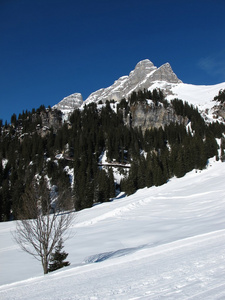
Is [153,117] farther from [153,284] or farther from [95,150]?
[153,284]

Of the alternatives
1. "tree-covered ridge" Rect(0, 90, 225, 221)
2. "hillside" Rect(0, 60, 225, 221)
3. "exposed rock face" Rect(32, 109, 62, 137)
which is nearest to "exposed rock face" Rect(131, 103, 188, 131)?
"hillside" Rect(0, 60, 225, 221)

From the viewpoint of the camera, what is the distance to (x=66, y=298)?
4430 mm

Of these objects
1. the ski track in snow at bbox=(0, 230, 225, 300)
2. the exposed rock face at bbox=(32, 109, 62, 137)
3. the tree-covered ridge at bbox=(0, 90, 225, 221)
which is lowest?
the ski track in snow at bbox=(0, 230, 225, 300)

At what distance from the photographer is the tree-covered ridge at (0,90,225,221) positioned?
58156 mm

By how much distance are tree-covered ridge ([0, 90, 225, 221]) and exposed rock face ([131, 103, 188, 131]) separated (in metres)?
2.07

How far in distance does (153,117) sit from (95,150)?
41.2m

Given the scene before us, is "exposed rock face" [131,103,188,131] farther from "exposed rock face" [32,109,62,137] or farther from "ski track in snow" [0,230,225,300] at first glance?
"ski track in snow" [0,230,225,300]

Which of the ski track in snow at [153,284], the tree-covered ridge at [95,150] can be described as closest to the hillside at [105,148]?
the tree-covered ridge at [95,150]

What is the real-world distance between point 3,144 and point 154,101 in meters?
85.4

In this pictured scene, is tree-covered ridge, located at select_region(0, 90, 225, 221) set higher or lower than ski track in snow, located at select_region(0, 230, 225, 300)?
higher

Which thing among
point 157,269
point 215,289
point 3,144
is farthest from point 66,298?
point 3,144

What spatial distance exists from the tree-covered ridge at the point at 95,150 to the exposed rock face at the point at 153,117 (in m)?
2.07

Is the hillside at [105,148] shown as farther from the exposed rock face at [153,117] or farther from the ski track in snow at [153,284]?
the ski track in snow at [153,284]

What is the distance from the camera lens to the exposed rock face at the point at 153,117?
108 meters
